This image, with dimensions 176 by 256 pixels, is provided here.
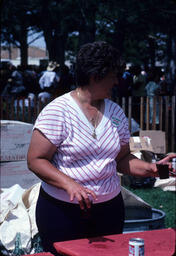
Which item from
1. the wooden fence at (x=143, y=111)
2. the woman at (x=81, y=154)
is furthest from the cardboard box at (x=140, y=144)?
the woman at (x=81, y=154)

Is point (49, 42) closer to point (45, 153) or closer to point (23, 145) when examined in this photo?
point (23, 145)

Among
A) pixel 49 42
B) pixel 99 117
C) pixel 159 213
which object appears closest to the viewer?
pixel 99 117

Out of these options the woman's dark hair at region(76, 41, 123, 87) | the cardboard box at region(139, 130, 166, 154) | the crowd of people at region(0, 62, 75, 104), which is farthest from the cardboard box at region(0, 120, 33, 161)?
the crowd of people at region(0, 62, 75, 104)

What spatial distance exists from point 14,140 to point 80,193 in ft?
13.6

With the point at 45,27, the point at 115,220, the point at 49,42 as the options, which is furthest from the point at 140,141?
the point at 49,42

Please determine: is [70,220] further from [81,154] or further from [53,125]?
[53,125]

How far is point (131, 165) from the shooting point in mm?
2945

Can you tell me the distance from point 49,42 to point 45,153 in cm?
2680

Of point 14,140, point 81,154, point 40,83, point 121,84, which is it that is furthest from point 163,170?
point 40,83

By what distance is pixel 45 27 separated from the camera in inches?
1009

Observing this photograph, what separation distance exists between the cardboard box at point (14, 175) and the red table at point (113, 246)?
3.92m

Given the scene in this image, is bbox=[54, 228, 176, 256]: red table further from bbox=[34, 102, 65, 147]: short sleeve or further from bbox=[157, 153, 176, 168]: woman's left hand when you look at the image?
bbox=[34, 102, 65, 147]: short sleeve

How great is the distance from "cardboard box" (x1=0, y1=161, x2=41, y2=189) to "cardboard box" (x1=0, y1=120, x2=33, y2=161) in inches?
3.2

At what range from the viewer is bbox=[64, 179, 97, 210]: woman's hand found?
2393 millimetres
